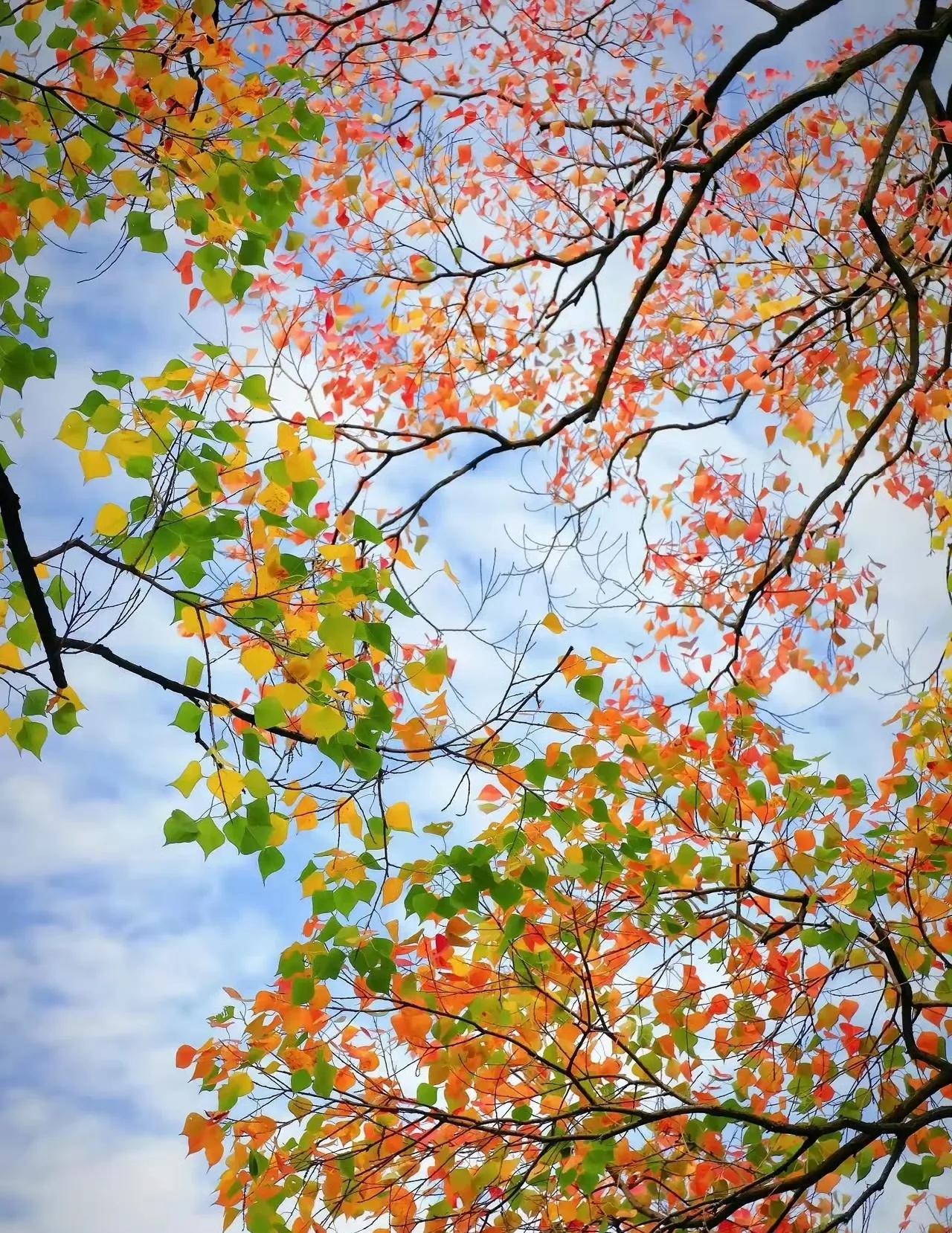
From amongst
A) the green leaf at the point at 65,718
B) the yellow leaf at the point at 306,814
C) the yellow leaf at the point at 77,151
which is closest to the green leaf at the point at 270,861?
the yellow leaf at the point at 306,814

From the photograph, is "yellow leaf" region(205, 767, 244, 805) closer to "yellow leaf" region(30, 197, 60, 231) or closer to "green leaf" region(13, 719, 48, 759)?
"green leaf" region(13, 719, 48, 759)

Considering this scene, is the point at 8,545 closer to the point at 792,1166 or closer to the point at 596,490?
the point at 792,1166

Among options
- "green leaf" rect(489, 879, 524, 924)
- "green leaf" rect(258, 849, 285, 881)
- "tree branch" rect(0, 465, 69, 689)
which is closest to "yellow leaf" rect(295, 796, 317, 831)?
"green leaf" rect(258, 849, 285, 881)

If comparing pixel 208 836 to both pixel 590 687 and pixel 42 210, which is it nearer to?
pixel 590 687

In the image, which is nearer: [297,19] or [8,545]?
[8,545]

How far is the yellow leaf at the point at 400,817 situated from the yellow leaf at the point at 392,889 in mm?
178

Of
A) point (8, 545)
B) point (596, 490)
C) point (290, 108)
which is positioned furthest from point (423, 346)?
point (8, 545)

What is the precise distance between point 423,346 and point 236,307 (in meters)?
3.72

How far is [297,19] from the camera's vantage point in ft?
26.1

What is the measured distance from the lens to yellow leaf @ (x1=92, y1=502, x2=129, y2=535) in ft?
11.3

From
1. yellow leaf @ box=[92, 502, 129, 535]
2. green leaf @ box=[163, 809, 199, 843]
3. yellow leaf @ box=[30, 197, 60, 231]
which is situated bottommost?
green leaf @ box=[163, 809, 199, 843]

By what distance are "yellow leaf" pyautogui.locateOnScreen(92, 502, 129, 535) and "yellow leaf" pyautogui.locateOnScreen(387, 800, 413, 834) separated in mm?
1322

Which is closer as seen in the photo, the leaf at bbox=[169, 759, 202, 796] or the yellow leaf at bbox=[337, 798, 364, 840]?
the leaf at bbox=[169, 759, 202, 796]

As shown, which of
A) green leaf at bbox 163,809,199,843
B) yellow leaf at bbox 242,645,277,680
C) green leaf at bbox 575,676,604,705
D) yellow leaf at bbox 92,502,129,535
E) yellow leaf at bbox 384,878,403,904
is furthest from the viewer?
green leaf at bbox 575,676,604,705
